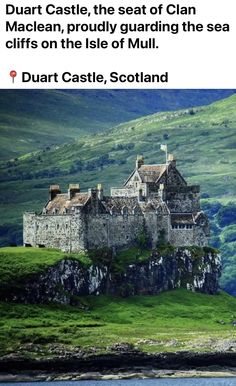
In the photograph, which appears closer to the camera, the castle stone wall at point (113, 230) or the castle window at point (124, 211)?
the castle stone wall at point (113, 230)

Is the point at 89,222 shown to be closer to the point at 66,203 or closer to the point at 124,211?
the point at 66,203

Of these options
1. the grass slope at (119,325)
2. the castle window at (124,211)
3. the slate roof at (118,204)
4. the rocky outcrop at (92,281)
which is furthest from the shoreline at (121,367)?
the castle window at (124,211)

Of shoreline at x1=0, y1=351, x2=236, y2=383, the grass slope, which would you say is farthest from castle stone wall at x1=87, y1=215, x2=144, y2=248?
shoreline at x1=0, y1=351, x2=236, y2=383

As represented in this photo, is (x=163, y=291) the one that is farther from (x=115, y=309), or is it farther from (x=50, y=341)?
(x=50, y=341)

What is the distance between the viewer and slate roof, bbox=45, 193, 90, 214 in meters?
194

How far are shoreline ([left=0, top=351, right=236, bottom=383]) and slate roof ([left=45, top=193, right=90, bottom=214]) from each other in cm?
2530

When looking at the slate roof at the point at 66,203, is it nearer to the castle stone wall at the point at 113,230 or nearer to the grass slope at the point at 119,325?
the castle stone wall at the point at 113,230

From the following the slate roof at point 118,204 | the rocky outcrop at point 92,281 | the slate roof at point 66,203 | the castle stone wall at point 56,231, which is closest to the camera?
the rocky outcrop at point 92,281

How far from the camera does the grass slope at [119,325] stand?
17375cm

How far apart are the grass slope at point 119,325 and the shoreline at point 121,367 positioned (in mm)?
975

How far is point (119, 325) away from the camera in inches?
7205

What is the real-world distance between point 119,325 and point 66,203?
20.2 m

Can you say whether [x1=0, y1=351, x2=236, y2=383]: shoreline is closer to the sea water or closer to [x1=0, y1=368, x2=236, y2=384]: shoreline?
[x1=0, y1=368, x2=236, y2=384]: shoreline
